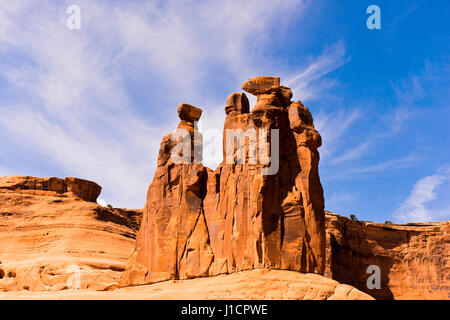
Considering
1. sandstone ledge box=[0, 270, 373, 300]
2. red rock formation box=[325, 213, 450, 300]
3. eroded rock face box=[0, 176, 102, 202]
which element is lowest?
sandstone ledge box=[0, 270, 373, 300]

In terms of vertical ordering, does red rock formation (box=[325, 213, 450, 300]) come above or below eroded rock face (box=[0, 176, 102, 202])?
below

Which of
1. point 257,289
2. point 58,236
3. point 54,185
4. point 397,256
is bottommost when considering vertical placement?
point 257,289

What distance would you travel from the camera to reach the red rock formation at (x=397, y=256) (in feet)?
194

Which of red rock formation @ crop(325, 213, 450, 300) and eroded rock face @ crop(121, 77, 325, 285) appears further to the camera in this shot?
red rock formation @ crop(325, 213, 450, 300)

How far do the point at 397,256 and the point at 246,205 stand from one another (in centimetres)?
3353

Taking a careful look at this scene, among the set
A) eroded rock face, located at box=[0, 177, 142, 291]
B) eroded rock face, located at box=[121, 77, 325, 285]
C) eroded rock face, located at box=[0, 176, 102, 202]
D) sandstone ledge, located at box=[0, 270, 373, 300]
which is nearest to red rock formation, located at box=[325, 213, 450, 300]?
eroded rock face, located at box=[0, 177, 142, 291]

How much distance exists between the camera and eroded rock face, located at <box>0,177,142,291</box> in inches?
1811

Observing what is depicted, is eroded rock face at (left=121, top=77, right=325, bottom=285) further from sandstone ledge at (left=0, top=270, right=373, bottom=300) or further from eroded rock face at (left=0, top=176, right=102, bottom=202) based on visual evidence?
eroded rock face at (left=0, top=176, right=102, bottom=202)

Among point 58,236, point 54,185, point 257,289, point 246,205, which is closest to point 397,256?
point 58,236

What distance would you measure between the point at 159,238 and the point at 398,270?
31673mm

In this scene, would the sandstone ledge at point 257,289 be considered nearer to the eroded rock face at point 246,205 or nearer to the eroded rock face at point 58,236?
the eroded rock face at point 246,205

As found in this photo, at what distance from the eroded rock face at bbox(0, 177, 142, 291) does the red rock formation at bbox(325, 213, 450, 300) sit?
20.0m

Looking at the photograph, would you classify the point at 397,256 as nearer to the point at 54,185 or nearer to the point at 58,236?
the point at 58,236

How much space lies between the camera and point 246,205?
32.9 meters
